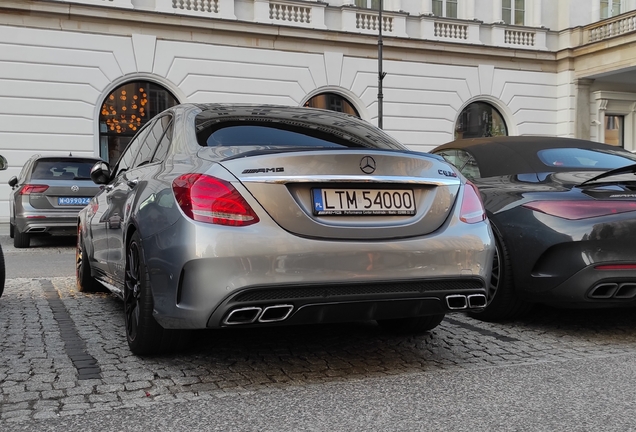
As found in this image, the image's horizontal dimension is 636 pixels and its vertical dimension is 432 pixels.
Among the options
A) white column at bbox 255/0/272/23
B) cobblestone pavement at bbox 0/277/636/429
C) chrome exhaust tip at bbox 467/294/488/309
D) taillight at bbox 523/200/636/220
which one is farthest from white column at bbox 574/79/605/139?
chrome exhaust tip at bbox 467/294/488/309

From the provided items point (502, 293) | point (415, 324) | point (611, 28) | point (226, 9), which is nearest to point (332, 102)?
point (226, 9)

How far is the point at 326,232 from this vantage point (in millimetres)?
3154

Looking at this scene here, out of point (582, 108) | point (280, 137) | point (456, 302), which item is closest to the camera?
point (456, 302)

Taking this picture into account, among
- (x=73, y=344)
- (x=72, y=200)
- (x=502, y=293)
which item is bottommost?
(x=73, y=344)

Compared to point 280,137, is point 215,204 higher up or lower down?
lower down

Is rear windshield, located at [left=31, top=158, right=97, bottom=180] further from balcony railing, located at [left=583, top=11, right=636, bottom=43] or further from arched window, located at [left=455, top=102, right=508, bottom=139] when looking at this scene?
balcony railing, located at [left=583, top=11, right=636, bottom=43]

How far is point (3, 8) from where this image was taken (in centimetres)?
1738

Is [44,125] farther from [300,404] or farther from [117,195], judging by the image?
[300,404]

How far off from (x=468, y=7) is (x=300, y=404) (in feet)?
74.5

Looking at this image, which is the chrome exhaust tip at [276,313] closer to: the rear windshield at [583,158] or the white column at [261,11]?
the rear windshield at [583,158]

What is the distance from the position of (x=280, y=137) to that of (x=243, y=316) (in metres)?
1.11

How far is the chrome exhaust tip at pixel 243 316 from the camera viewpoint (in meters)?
3.05

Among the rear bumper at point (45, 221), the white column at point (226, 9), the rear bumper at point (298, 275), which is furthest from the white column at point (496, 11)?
the rear bumper at point (298, 275)

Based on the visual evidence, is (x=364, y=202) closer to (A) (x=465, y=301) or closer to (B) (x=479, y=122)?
(A) (x=465, y=301)
